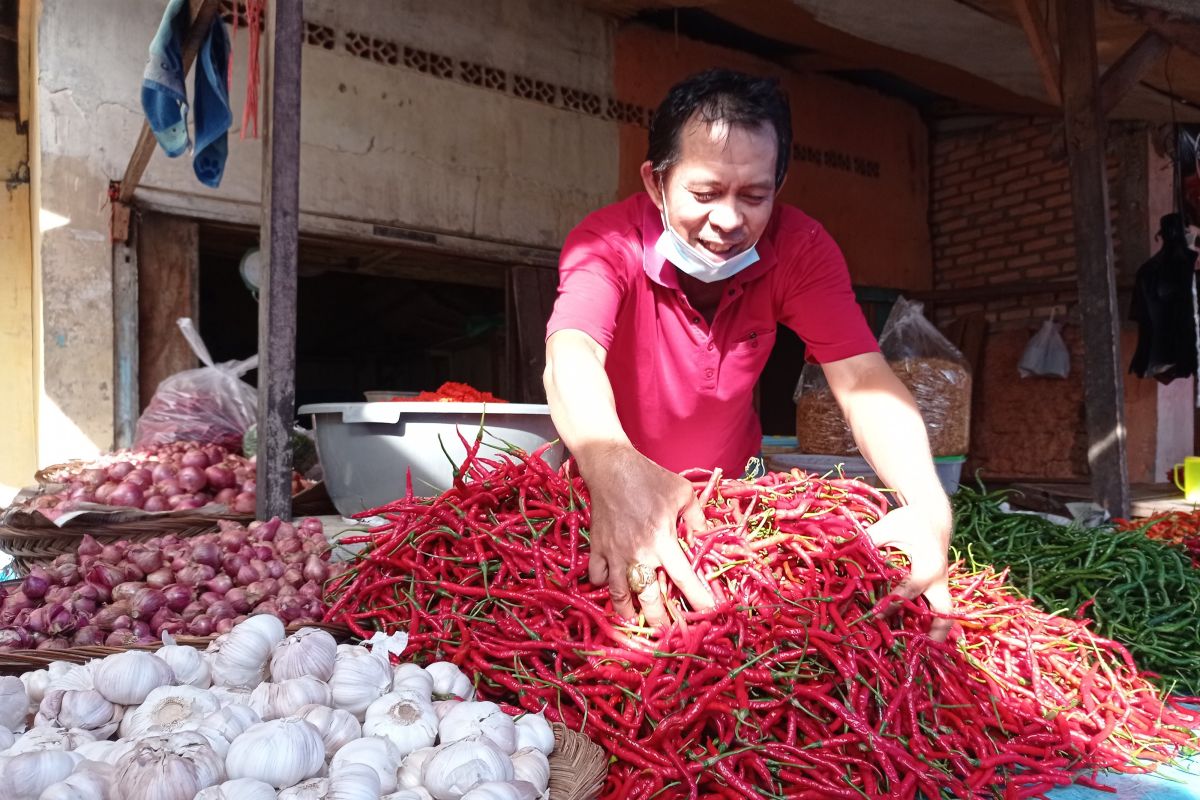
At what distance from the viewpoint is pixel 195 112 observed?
10.9 feet

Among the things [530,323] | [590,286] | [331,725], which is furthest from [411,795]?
[530,323]

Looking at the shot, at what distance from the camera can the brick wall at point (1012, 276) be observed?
7.30 metres

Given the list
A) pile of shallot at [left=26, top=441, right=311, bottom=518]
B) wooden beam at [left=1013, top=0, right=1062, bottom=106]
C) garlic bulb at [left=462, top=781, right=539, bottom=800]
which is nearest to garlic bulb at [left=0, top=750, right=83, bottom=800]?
garlic bulb at [left=462, top=781, right=539, bottom=800]

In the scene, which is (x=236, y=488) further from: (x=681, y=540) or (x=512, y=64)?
(x=512, y=64)

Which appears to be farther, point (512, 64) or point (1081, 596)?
point (512, 64)

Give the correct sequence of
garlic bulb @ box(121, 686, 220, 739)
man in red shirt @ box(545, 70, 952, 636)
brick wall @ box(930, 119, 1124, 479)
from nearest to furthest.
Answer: garlic bulb @ box(121, 686, 220, 739)
man in red shirt @ box(545, 70, 952, 636)
brick wall @ box(930, 119, 1124, 479)

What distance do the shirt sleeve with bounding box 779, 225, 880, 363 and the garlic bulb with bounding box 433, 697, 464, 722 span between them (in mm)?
1281

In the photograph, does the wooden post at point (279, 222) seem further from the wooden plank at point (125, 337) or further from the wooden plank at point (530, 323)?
the wooden plank at point (530, 323)

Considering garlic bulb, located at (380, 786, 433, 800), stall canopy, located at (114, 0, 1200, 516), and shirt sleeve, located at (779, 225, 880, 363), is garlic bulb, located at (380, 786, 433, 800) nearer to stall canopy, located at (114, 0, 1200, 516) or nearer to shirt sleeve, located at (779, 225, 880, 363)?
shirt sleeve, located at (779, 225, 880, 363)

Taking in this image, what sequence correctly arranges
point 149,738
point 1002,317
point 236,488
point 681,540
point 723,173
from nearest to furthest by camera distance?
point 149,738 < point 681,540 < point 723,173 < point 236,488 < point 1002,317

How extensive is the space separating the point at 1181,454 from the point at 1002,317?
1908 mm

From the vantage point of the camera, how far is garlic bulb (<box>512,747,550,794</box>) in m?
1.23

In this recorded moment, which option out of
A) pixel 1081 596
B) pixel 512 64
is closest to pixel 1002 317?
pixel 512 64

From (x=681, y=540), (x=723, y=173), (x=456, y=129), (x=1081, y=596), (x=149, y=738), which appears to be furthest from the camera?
(x=456, y=129)
